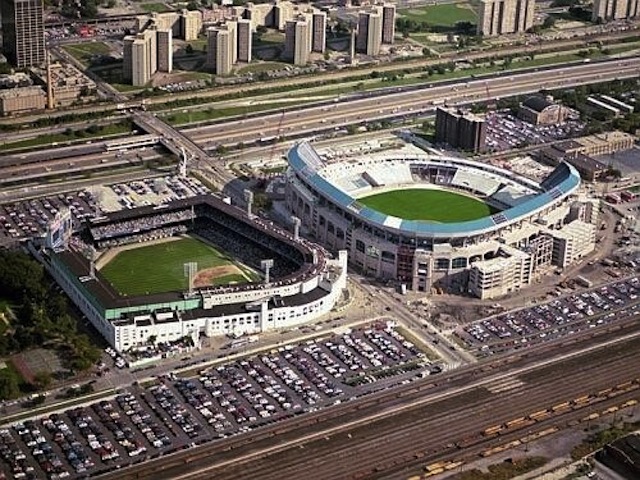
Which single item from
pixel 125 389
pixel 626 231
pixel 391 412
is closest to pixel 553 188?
pixel 626 231

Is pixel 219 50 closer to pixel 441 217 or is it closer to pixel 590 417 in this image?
pixel 441 217

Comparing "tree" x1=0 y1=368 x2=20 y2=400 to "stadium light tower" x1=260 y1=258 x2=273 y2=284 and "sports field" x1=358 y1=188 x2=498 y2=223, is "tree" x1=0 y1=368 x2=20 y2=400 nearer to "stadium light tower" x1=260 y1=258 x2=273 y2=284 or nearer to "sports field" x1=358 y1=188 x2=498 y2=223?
"stadium light tower" x1=260 y1=258 x2=273 y2=284

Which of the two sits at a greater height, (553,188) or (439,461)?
(553,188)

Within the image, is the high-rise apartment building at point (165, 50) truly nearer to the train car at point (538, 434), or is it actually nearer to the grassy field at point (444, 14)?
the grassy field at point (444, 14)

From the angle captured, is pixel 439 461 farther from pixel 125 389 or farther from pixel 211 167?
pixel 211 167

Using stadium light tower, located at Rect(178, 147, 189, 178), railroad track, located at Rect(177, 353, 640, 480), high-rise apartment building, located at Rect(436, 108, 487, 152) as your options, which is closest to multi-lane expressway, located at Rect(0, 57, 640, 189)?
stadium light tower, located at Rect(178, 147, 189, 178)

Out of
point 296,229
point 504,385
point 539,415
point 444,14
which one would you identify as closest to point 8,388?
point 296,229
